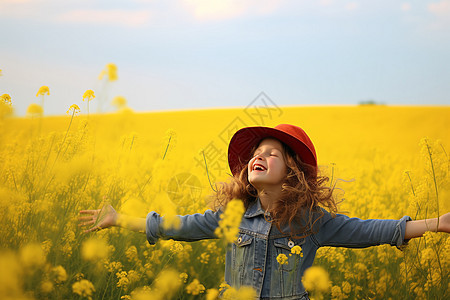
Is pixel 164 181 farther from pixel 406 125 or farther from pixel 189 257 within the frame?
pixel 406 125

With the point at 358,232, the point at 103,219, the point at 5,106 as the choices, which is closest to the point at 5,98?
the point at 5,106

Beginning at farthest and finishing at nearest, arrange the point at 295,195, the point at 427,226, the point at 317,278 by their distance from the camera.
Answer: the point at 295,195 < the point at 427,226 < the point at 317,278

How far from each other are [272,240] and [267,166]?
1.24 ft

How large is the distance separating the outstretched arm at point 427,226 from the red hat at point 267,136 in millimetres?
583

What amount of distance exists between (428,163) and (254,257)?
1148mm

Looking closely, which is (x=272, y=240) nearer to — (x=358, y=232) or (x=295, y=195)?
(x=295, y=195)

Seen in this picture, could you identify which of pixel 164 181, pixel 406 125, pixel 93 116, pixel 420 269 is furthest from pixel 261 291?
pixel 406 125

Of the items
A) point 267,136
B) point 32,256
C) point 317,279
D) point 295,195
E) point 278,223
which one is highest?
point 267,136

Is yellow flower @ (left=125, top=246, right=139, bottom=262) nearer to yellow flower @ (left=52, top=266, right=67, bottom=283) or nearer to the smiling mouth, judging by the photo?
yellow flower @ (left=52, top=266, right=67, bottom=283)

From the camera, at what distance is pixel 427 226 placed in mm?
2330

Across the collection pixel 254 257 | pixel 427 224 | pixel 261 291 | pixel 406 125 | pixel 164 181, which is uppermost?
pixel 406 125

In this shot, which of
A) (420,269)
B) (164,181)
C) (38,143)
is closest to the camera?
(420,269)

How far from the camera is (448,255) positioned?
8.84ft

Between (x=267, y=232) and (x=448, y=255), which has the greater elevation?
(x=267, y=232)
